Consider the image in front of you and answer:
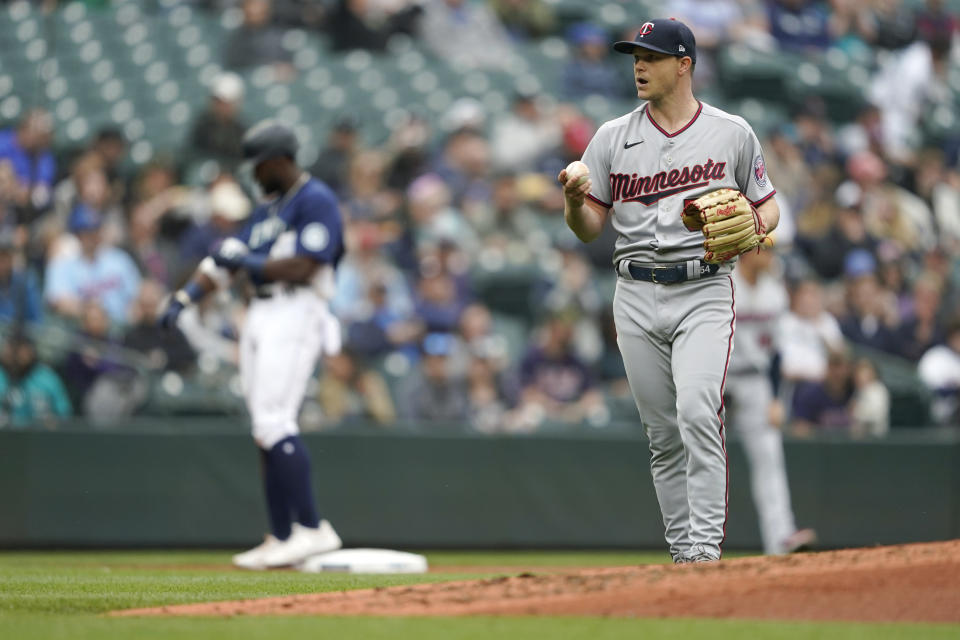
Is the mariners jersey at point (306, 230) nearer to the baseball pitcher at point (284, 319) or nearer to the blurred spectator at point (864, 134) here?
the baseball pitcher at point (284, 319)

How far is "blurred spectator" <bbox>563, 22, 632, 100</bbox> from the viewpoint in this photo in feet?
45.1

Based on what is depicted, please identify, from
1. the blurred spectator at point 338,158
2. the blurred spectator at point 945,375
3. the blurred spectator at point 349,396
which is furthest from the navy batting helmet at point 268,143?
the blurred spectator at point 945,375

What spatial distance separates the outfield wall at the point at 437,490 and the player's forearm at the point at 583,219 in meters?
4.14

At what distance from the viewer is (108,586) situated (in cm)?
538

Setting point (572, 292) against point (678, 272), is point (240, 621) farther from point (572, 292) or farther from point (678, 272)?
point (572, 292)

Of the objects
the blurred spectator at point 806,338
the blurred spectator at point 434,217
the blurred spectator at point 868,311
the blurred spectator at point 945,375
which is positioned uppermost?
the blurred spectator at point 434,217

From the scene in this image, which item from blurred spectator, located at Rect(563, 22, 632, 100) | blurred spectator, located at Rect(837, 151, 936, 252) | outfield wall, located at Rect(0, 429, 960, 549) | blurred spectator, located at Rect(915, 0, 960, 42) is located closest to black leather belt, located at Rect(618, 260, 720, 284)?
outfield wall, located at Rect(0, 429, 960, 549)

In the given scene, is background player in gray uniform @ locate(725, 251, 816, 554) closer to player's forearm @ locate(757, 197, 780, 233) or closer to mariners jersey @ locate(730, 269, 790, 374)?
mariners jersey @ locate(730, 269, 790, 374)

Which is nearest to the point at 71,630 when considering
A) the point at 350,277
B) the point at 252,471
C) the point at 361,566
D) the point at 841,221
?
the point at 361,566

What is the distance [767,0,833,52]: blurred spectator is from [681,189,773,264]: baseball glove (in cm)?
1105

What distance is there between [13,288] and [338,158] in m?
3.92

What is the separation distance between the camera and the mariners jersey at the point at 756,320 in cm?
812

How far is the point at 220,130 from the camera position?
1149 centimetres

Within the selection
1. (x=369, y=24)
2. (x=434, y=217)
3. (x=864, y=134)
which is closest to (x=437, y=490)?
(x=434, y=217)
